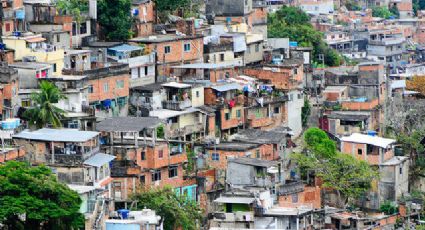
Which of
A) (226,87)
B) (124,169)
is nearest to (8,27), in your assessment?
(226,87)

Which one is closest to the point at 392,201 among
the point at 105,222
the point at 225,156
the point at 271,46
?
the point at 225,156

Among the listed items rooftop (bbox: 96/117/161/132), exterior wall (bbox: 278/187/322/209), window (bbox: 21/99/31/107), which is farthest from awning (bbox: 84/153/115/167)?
exterior wall (bbox: 278/187/322/209)

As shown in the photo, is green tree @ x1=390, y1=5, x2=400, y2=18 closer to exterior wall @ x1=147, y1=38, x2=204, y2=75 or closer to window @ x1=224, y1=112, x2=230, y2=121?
exterior wall @ x1=147, y1=38, x2=204, y2=75

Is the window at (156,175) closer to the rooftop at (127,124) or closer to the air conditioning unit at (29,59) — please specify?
the rooftop at (127,124)

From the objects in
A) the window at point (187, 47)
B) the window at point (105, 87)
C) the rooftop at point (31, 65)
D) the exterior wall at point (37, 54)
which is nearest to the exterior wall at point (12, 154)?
the rooftop at point (31, 65)

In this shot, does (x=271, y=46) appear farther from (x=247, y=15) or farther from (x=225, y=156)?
(x=225, y=156)

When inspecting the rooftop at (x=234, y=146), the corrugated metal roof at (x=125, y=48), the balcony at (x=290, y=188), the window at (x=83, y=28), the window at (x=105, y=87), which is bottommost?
the balcony at (x=290, y=188)
